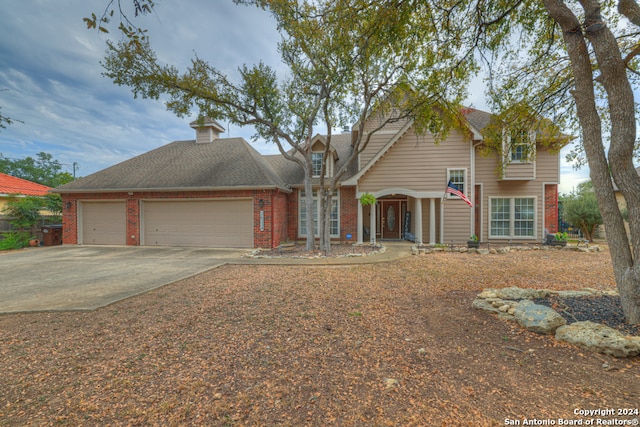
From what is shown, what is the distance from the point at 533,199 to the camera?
1212 cm

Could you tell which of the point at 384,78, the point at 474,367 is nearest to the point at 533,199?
the point at 384,78

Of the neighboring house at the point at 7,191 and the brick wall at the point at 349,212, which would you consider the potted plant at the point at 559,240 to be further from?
the neighboring house at the point at 7,191

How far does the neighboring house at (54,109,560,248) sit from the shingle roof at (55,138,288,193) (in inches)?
2.5

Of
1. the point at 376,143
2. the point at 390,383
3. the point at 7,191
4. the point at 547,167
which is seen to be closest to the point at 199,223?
the point at 376,143

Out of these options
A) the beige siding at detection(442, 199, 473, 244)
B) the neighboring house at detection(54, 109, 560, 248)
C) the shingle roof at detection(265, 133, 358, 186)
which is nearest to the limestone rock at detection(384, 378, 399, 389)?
the neighboring house at detection(54, 109, 560, 248)

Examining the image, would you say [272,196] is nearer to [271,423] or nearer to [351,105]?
[351,105]

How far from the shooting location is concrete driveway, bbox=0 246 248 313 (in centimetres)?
496

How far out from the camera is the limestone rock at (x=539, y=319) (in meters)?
3.37

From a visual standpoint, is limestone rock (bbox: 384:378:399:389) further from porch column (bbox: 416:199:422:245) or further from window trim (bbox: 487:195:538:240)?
window trim (bbox: 487:195:538:240)

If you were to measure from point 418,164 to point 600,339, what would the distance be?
383 inches

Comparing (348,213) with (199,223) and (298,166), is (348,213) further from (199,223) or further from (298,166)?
Result: (199,223)

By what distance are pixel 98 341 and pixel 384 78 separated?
31.2ft

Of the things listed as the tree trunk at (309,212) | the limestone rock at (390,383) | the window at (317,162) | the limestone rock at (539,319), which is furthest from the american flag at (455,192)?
the limestone rock at (390,383)

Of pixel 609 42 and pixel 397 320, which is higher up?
pixel 609 42
